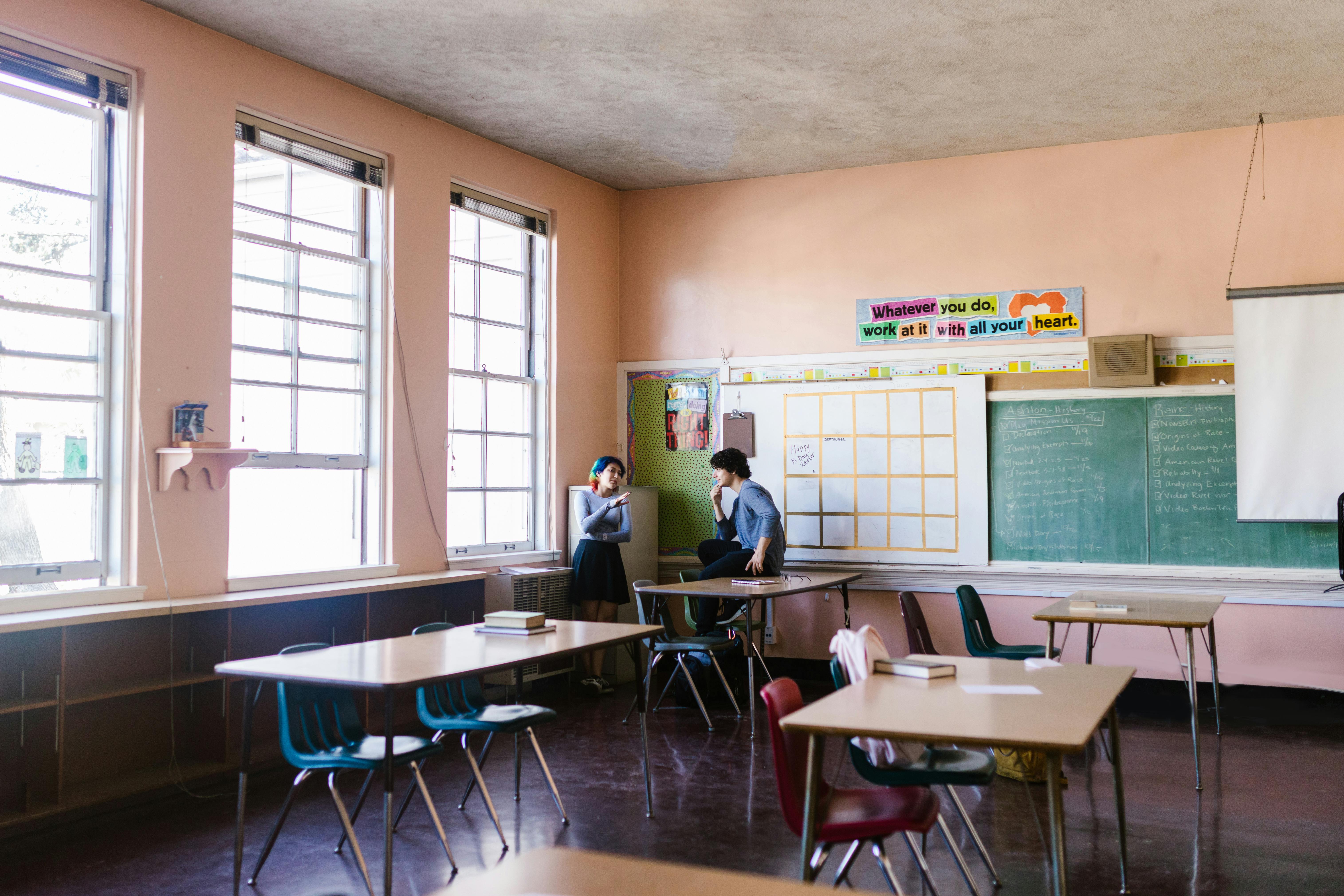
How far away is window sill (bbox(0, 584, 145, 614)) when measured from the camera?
14.7 ft

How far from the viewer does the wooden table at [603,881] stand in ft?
5.52

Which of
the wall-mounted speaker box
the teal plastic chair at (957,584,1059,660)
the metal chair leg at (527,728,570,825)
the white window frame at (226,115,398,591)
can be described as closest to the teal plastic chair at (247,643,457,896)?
the metal chair leg at (527,728,570,825)

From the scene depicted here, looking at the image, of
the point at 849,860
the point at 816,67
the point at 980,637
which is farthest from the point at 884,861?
the point at 816,67

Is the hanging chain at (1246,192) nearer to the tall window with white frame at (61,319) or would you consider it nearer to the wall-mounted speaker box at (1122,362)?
the wall-mounted speaker box at (1122,362)

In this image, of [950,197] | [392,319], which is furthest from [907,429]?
[392,319]

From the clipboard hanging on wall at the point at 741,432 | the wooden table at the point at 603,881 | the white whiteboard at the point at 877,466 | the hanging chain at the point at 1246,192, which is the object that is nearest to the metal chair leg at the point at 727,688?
the white whiteboard at the point at 877,466

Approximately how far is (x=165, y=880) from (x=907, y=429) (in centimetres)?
546

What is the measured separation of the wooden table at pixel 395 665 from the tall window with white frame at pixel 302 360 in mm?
1637

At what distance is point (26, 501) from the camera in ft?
15.4

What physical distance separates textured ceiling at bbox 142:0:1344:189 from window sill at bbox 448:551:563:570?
2883 mm

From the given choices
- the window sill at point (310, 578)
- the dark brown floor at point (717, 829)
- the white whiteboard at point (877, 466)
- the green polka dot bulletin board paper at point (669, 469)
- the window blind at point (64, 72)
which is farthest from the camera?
the green polka dot bulletin board paper at point (669, 469)

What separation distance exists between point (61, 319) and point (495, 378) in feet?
10.1

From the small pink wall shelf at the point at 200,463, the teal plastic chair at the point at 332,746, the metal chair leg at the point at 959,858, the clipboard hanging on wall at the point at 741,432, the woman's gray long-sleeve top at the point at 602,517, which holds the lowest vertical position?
the metal chair leg at the point at 959,858

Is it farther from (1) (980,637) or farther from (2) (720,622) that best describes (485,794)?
(1) (980,637)
